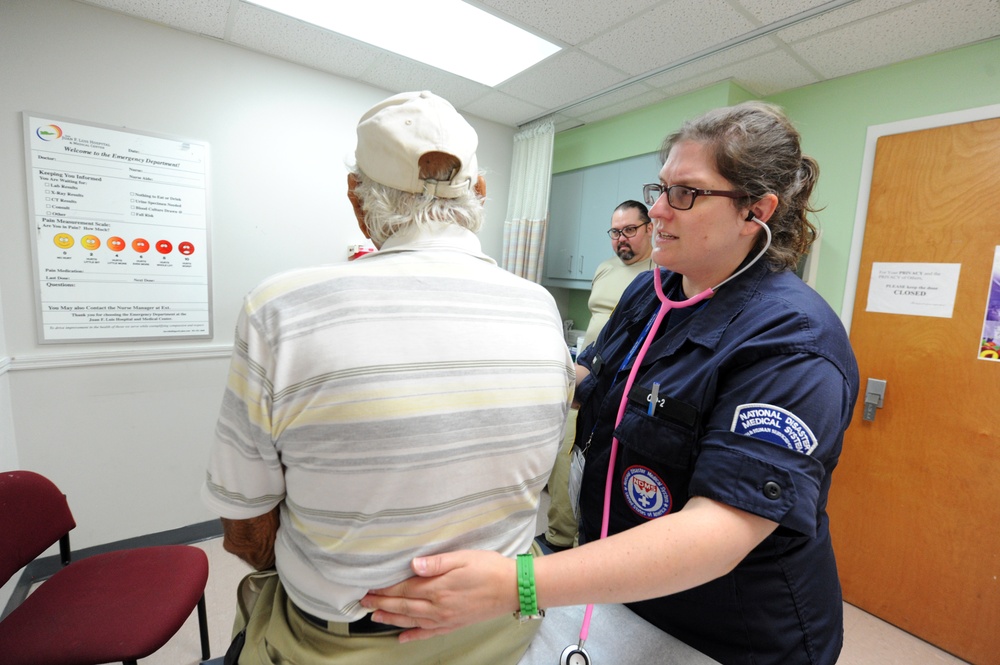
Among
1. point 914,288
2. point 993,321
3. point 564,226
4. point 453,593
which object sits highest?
point 564,226

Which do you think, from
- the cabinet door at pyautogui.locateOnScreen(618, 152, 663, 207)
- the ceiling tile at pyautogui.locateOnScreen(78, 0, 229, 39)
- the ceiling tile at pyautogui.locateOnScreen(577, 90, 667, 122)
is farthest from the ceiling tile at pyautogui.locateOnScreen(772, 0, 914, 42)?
the ceiling tile at pyautogui.locateOnScreen(78, 0, 229, 39)

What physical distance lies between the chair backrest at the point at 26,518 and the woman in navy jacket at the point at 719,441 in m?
1.44

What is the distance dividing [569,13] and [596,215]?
1.39m

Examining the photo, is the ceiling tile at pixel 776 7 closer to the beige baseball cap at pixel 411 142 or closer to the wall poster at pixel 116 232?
the beige baseball cap at pixel 411 142

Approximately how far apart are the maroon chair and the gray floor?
0.90ft

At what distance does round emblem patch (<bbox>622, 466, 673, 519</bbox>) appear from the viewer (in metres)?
0.81

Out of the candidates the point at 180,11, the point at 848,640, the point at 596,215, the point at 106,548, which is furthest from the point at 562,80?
the point at 106,548

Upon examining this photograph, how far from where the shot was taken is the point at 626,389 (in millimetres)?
896

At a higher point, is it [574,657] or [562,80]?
[562,80]

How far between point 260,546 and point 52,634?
1001 millimetres

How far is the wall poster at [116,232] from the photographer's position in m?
2.03

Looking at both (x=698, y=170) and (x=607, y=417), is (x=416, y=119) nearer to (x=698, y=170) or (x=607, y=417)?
(x=698, y=170)

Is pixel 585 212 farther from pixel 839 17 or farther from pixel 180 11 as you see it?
pixel 180 11

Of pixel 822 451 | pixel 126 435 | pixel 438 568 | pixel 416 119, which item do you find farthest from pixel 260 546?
pixel 126 435
